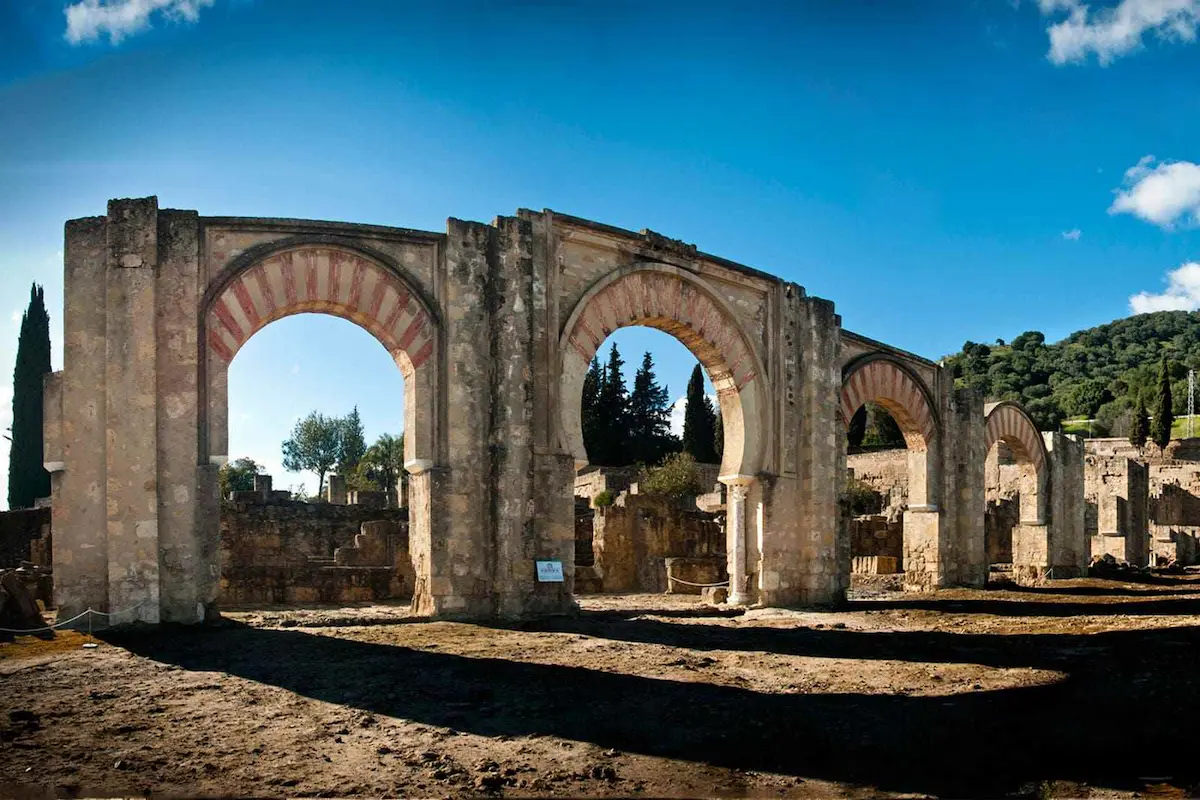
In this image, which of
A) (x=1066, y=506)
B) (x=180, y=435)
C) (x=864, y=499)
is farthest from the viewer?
(x=864, y=499)

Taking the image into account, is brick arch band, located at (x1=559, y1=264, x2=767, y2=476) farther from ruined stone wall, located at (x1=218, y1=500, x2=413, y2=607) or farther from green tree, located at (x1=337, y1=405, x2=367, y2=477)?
green tree, located at (x1=337, y1=405, x2=367, y2=477)

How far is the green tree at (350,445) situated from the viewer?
50.7 meters

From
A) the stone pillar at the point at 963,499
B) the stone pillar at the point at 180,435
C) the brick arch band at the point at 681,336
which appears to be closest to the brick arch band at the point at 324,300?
the stone pillar at the point at 180,435

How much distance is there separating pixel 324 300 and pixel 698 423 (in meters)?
30.5

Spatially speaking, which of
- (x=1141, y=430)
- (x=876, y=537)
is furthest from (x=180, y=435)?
(x=1141, y=430)

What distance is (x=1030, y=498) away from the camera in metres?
19.6

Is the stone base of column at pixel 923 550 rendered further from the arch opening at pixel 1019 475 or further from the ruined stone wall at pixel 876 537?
the ruined stone wall at pixel 876 537

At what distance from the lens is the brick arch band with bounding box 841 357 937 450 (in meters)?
14.5

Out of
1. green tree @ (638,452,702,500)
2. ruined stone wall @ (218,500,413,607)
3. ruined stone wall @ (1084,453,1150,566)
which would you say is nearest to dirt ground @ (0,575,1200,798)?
ruined stone wall @ (218,500,413,607)

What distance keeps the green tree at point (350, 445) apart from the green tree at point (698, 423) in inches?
753

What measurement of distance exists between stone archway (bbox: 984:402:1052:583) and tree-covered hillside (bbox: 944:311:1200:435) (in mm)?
37690

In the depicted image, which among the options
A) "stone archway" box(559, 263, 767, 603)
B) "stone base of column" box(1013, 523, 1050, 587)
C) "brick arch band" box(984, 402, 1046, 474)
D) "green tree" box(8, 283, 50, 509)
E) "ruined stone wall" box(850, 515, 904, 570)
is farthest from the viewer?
"green tree" box(8, 283, 50, 509)

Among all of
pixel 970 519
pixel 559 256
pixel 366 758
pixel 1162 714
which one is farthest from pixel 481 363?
pixel 970 519

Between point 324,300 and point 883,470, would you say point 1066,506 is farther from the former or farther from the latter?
point 324,300
